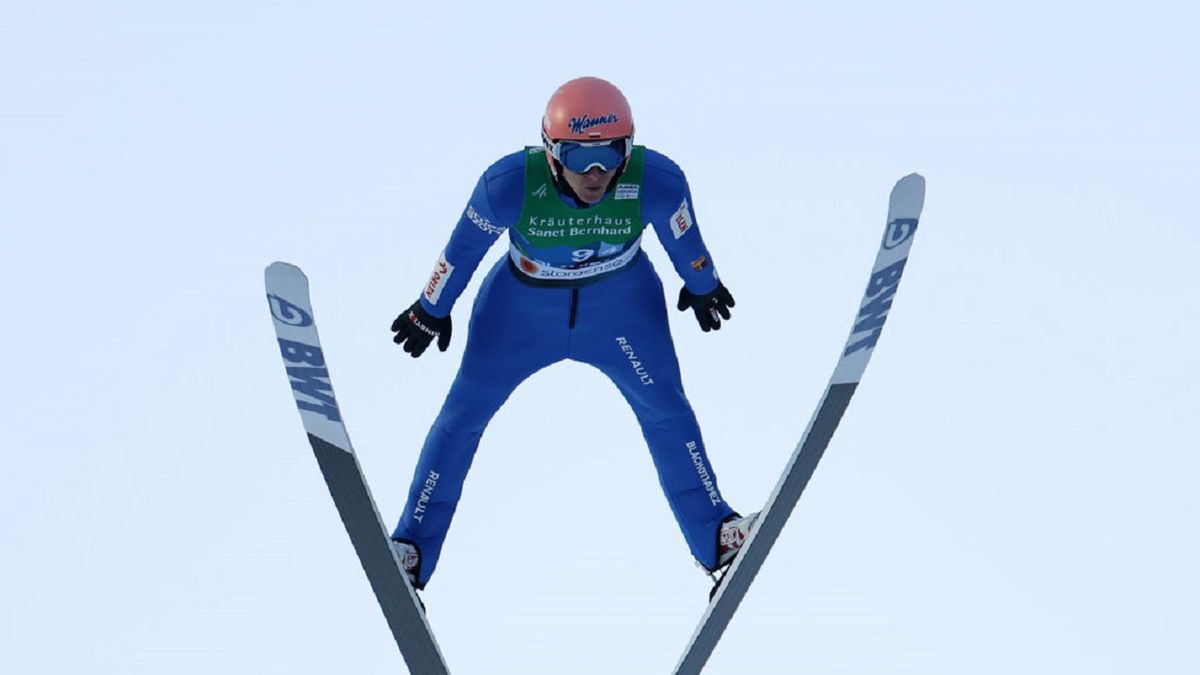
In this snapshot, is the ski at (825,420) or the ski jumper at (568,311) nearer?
the ski at (825,420)

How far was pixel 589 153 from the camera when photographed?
5773mm

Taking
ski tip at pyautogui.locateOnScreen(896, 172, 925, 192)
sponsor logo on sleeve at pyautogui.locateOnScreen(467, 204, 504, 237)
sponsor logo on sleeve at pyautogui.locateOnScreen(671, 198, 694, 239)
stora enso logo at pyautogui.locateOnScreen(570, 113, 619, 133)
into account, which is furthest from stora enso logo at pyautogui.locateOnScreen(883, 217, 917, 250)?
sponsor logo on sleeve at pyautogui.locateOnScreen(467, 204, 504, 237)

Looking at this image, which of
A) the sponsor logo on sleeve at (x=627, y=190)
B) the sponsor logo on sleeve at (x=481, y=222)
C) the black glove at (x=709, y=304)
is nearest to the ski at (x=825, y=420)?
the black glove at (x=709, y=304)

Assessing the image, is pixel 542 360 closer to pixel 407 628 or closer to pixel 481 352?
pixel 481 352

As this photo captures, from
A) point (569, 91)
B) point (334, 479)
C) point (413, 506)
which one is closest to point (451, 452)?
point (413, 506)

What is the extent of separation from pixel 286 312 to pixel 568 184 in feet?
3.28

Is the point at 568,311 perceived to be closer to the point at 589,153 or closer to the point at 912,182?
the point at 589,153

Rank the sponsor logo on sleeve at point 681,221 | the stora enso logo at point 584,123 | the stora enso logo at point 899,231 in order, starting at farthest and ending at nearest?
the sponsor logo on sleeve at point 681,221
the stora enso logo at point 899,231
the stora enso logo at point 584,123

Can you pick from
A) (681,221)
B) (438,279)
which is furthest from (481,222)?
(681,221)

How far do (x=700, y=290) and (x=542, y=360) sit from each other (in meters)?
0.58

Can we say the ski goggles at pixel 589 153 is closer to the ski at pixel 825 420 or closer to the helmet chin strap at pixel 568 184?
the helmet chin strap at pixel 568 184

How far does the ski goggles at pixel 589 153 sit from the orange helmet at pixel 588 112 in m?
0.02

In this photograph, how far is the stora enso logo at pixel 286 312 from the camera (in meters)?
5.50

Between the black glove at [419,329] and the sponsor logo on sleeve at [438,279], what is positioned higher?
the sponsor logo on sleeve at [438,279]
